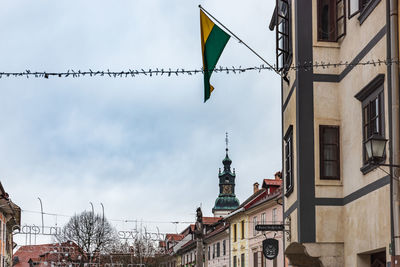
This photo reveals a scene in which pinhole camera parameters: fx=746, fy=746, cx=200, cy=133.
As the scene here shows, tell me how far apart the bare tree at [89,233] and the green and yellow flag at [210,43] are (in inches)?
2490

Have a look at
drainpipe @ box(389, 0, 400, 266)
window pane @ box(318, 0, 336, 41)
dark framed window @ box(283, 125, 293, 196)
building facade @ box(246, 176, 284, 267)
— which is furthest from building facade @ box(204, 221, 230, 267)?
drainpipe @ box(389, 0, 400, 266)

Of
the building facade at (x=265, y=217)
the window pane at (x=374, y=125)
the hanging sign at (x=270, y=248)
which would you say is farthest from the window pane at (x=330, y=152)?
the building facade at (x=265, y=217)

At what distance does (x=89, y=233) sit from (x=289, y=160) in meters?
63.2

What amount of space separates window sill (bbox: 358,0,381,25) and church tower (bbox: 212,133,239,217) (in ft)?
348

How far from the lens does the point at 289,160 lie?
17.6m

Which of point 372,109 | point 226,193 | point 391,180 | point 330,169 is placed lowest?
point 391,180

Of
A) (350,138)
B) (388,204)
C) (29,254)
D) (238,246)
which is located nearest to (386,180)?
(388,204)

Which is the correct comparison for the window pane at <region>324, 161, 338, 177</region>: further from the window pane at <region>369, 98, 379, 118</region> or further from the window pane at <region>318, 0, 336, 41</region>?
the window pane at <region>318, 0, 336, 41</region>

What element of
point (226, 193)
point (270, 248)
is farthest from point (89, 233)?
point (270, 248)

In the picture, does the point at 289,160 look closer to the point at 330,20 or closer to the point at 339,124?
the point at 339,124

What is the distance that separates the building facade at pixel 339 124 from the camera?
1312 centimetres

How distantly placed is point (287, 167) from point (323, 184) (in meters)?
2.44

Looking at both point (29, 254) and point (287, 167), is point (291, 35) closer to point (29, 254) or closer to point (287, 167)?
point (287, 167)

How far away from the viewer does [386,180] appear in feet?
41.9
